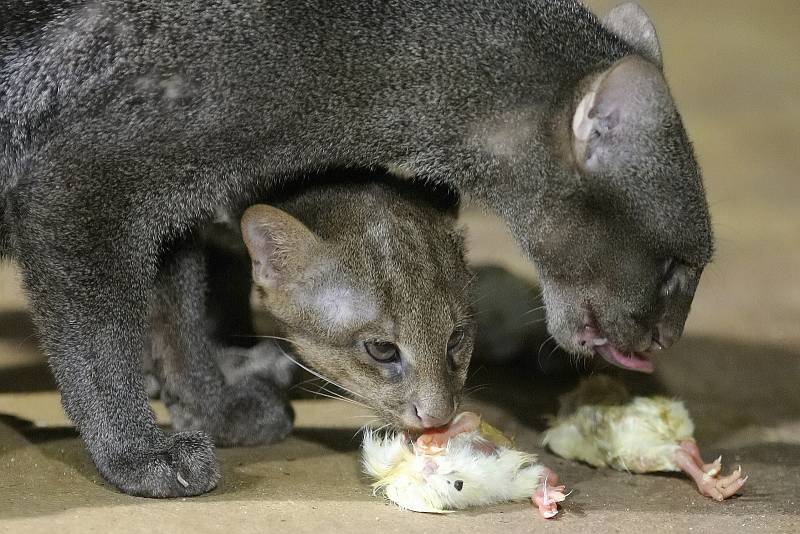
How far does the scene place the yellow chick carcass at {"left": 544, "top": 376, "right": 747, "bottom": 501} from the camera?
450 centimetres

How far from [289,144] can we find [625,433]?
164 cm

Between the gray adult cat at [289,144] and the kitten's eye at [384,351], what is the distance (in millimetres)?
615

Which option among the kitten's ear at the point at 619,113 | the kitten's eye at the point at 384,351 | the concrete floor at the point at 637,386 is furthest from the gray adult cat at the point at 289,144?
the kitten's eye at the point at 384,351

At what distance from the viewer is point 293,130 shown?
4.22 metres

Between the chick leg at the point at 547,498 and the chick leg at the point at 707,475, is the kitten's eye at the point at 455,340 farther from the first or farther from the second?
the chick leg at the point at 707,475

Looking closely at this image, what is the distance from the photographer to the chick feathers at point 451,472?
3.94 metres

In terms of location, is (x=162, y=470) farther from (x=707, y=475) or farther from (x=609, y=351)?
(x=707, y=475)

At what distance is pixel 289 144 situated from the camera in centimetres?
424

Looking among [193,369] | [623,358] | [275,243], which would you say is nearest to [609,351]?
[623,358]

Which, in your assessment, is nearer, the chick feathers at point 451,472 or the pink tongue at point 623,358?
the chick feathers at point 451,472

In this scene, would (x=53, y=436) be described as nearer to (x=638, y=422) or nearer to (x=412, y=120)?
(x=412, y=120)

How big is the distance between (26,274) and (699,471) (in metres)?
2.41

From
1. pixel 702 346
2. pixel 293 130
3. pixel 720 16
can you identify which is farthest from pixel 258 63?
pixel 720 16

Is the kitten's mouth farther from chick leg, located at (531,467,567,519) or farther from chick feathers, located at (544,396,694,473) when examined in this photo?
chick leg, located at (531,467,567,519)
